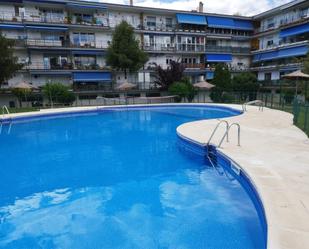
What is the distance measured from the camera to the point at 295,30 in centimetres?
3600

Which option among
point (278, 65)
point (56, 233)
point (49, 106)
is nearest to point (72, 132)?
point (56, 233)

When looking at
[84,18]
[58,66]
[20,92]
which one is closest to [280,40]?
[84,18]

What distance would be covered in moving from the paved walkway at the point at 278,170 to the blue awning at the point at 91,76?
78.8ft

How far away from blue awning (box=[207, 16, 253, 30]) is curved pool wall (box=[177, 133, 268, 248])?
Answer: 3450 cm

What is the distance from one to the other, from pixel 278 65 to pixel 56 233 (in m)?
39.8

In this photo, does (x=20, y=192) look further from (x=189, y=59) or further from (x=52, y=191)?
(x=189, y=59)

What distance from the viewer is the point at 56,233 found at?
19.0 feet

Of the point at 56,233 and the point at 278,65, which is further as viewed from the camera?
the point at 278,65

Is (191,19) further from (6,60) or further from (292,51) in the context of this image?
(6,60)

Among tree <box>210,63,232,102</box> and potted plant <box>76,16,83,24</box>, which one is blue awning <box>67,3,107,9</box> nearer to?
potted plant <box>76,16,83,24</box>

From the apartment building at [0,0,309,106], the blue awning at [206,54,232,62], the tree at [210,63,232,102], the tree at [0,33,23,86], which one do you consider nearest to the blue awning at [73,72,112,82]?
the apartment building at [0,0,309,106]

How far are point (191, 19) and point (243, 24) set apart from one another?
33.6 feet

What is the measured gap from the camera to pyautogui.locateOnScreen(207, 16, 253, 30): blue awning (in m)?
41.3

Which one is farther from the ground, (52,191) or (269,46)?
(269,46)
